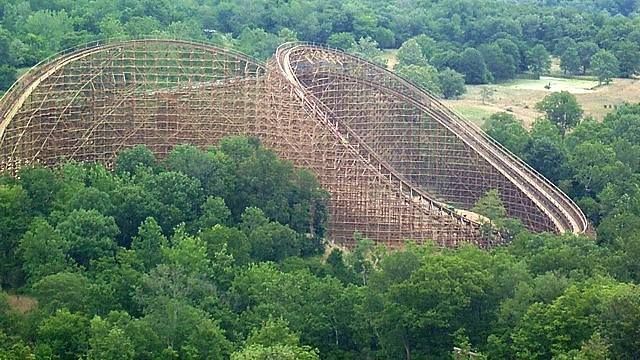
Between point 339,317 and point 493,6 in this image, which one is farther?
point 493,6

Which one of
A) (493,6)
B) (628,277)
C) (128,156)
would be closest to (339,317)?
(628,277)

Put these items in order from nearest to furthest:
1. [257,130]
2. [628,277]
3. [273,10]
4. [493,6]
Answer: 1. [628,277]
2. [257,130]
3. [273,10]
4. [493,6]

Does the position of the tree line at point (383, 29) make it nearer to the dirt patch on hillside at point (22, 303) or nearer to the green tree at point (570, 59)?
the green tree at point (570, 59)

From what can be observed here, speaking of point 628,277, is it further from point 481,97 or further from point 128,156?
point 481,97

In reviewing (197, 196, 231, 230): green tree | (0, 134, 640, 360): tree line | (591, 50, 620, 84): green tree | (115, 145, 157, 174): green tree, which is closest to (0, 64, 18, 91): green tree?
(115, 145, 157, 174): green tree

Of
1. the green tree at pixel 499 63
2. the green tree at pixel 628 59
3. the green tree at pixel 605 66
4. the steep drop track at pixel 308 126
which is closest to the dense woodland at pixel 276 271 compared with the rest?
the steep drop track at pixel 308 126

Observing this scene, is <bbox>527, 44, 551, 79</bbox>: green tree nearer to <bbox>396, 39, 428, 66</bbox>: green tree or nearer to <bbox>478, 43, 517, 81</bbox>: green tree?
<bbox>478, 43, 517, 81</bbox>: green tree

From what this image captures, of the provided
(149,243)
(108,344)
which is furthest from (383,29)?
(108,344)
